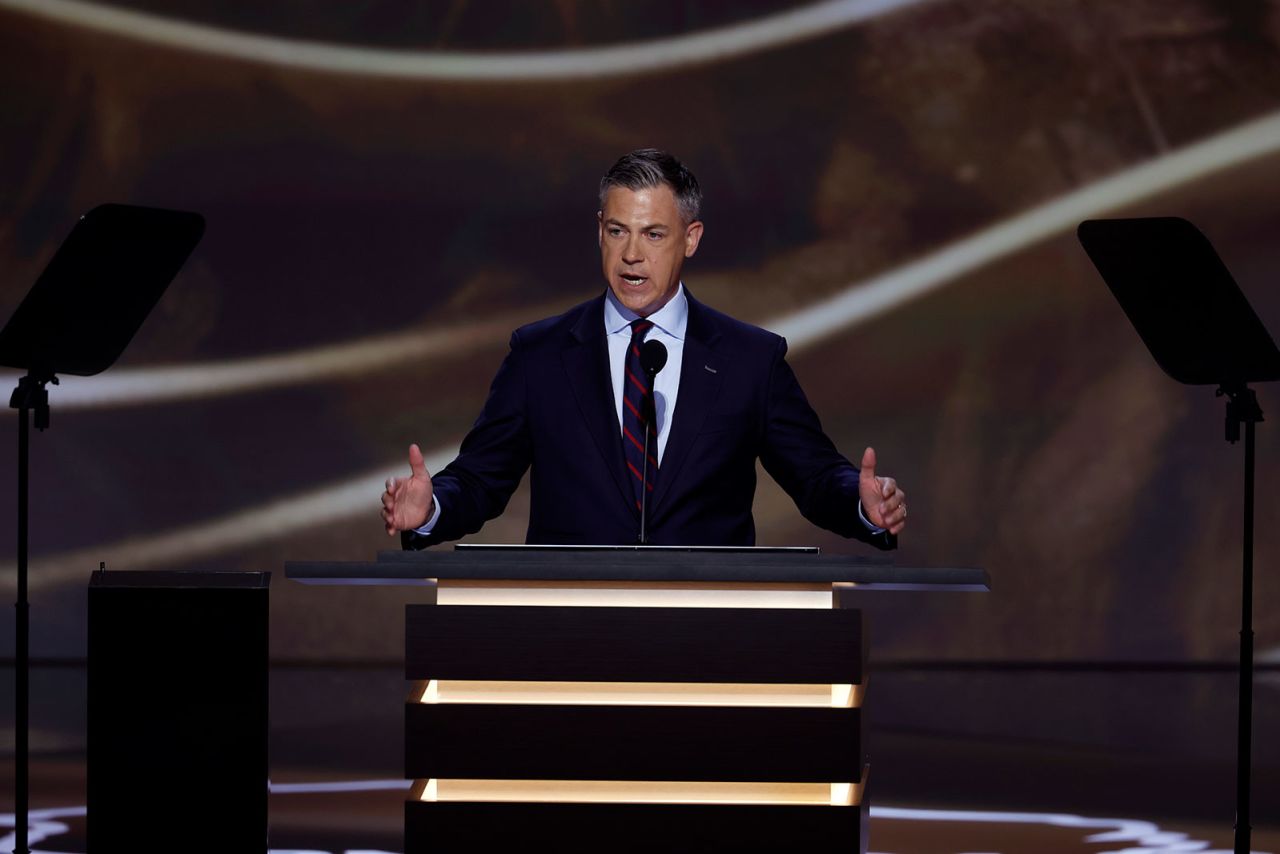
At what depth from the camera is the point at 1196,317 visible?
304 centimetres

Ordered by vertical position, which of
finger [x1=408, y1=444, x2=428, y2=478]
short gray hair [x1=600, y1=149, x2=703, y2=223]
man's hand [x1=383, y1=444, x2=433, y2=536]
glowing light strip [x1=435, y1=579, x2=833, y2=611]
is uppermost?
short gray hair [x1=600, y1=149, x2=703, y2=223]

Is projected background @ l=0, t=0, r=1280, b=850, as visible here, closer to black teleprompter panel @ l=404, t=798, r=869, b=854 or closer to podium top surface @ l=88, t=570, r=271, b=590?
podium top surface @ l=88, t=570, r=271, b=590

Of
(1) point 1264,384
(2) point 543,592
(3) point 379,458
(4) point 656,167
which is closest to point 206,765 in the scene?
(2) point 543,592

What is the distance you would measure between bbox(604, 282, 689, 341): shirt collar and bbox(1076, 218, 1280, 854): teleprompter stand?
75 cm

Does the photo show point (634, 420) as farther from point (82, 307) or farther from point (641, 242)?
point (82, 307)

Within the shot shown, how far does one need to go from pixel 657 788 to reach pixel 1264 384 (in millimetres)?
4423

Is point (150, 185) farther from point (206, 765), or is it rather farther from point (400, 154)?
point (206, 765)

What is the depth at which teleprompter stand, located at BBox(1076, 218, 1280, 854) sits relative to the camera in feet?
9.70

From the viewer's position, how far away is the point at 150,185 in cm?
595

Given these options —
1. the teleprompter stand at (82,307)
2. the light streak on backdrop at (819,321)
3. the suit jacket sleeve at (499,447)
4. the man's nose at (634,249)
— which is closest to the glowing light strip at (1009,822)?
the teleprompter stand at (82,307)

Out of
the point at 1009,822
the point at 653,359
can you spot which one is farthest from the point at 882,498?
the point at 1009,822

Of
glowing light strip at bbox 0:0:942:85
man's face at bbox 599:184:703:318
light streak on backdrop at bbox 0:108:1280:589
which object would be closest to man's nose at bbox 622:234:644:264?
man's face at bbox 599:184:703:318

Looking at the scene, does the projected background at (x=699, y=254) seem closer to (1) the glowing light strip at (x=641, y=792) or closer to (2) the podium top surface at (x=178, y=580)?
(2) the podium top surface at (x=178, y=580)

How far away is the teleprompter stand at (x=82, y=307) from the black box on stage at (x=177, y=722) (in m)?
0.50
